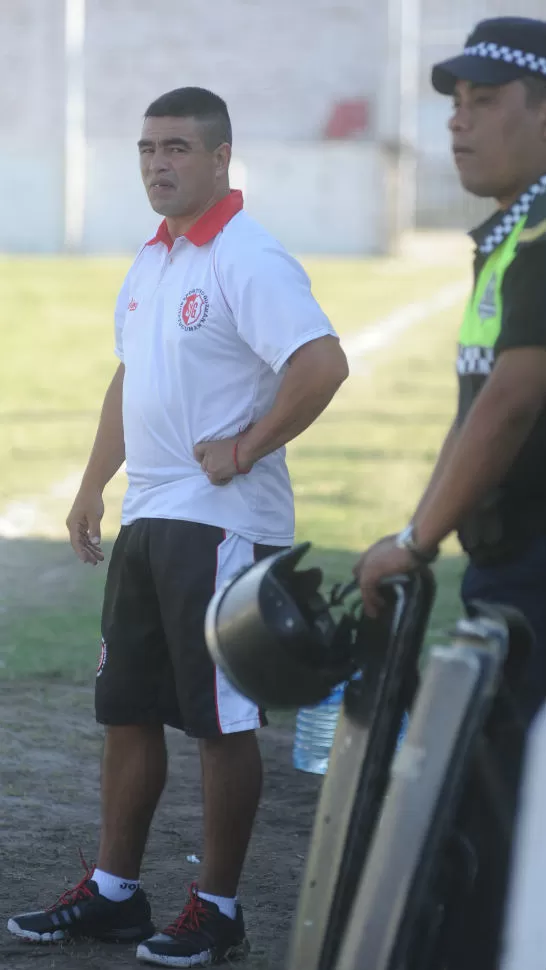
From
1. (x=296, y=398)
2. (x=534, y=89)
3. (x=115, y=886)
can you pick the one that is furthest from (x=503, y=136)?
(x=115, y=886)

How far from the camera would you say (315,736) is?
225 inches

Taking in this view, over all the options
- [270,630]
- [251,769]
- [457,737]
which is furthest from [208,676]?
[457,737]

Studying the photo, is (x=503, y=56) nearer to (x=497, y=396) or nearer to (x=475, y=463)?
(x=497, y=396)

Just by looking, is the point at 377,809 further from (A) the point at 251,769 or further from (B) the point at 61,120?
(B) the point at 61,120

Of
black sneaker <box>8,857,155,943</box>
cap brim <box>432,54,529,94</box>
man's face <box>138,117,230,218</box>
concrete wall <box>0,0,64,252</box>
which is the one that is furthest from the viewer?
concrete wall <box>0,0,64,252</box>

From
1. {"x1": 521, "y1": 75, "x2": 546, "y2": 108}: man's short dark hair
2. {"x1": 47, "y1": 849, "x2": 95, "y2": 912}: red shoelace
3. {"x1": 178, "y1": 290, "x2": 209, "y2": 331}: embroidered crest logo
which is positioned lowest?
{"x1": 47, "y1": 849, "x2": 95, "y2": 912}: red shoelace

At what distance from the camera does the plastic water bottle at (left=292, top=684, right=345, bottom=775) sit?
5.60 metres

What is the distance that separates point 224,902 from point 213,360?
1303 millimetres

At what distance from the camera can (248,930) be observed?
428 centimetres

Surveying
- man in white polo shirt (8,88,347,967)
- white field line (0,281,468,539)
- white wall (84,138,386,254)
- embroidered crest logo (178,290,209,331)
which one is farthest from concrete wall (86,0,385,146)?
embroidered crest logo (178,290,209,331)

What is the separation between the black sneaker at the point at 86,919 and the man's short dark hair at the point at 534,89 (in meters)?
2.23

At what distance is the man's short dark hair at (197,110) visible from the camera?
157 inches

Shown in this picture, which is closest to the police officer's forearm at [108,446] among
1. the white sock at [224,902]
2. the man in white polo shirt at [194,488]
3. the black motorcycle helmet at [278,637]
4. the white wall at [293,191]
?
the man in white polo shirt at [194,488]

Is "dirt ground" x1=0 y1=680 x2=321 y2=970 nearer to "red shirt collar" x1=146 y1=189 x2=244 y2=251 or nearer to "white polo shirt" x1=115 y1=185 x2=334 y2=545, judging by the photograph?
"white polo shirt" x1=115 y1=185 x2=334 y2=545
